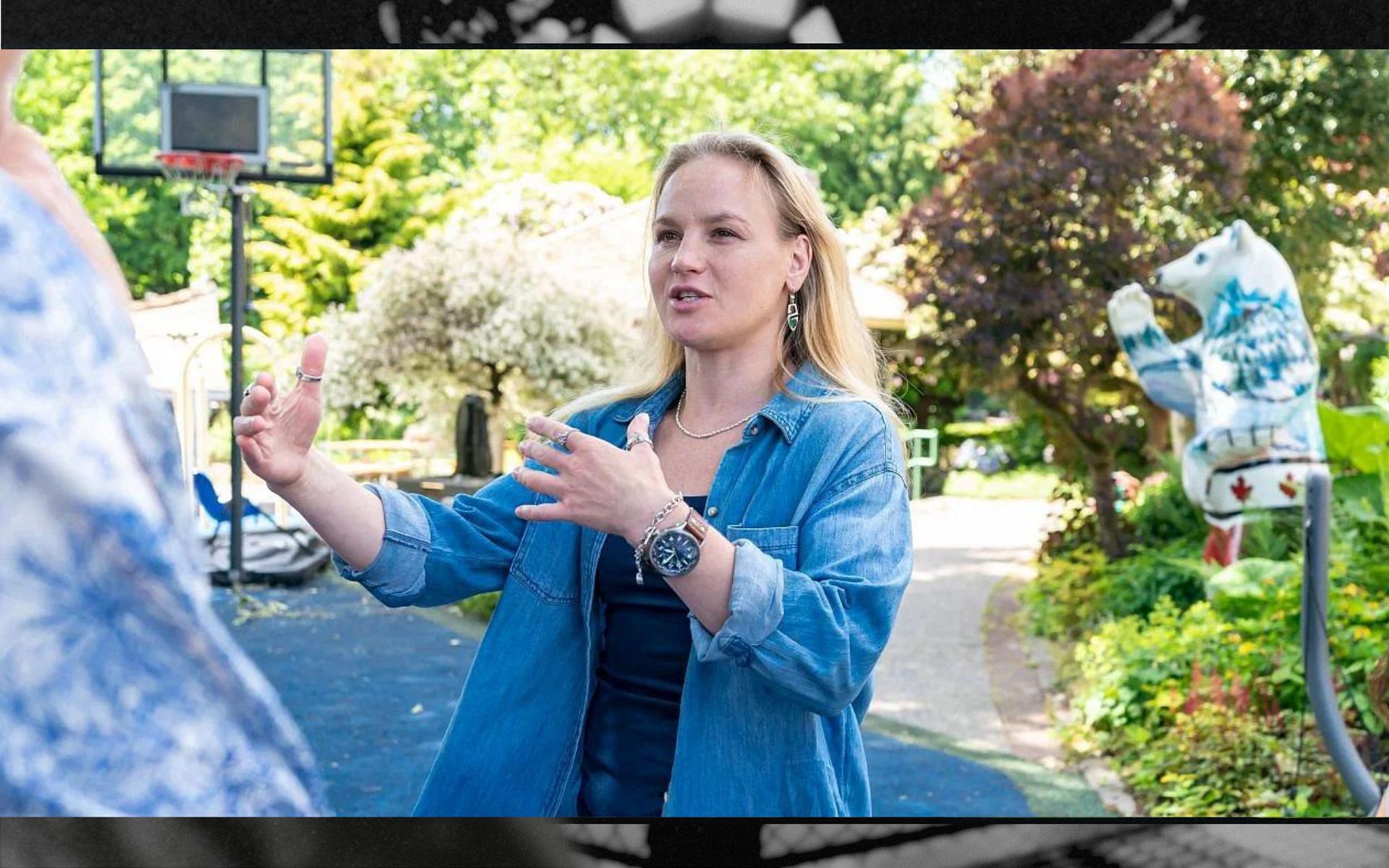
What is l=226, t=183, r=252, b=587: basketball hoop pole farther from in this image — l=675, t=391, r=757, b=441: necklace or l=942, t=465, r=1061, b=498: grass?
l=942, t=465, r=1061, b=498: grass

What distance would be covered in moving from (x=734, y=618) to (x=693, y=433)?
367 millimetres

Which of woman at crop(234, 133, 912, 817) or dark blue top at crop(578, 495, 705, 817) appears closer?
woman at crop(234, 133, 912, 817)

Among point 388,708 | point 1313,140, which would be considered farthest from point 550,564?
point 1313,140

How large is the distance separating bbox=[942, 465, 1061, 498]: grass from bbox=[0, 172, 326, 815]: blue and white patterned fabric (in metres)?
14.0

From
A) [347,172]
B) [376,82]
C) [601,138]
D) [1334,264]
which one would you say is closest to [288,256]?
[347,172]

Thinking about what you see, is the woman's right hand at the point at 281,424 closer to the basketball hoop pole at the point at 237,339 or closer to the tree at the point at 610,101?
the basketball hoop pole at the point at 237,339

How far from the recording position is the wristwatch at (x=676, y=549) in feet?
4.80

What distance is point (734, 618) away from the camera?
4.79 feet

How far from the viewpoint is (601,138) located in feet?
70.9

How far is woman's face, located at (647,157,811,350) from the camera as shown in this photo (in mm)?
1697

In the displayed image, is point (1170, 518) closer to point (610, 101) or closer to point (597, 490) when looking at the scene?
point (597, 490)

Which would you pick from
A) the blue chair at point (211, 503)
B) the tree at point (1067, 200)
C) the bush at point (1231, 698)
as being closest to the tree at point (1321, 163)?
the tree at point (1067, 200)

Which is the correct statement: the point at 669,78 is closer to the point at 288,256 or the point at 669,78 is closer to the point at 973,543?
the point at 288,256

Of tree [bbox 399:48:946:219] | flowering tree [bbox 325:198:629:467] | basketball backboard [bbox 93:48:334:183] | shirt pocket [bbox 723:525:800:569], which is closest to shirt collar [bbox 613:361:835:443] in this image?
shirt pocket [bbox 723:525:800:569]
